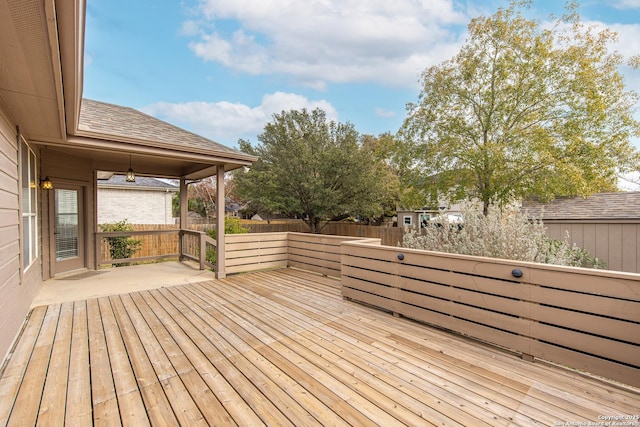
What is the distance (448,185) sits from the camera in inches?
407

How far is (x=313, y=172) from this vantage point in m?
13.5

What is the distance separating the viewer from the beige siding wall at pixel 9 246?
2.59 m

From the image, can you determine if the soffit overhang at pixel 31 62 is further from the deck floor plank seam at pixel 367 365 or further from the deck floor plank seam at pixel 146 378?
the deck floor plank seam at pixel 367 365

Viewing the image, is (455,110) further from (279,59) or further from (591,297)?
(591,297)

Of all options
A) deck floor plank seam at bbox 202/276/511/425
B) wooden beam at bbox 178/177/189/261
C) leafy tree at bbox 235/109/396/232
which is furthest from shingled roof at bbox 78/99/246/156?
leafy tree at bbox 235/109/396/232

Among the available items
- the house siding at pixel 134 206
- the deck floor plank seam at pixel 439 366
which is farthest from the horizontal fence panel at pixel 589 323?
the house siding at pixel 134 206

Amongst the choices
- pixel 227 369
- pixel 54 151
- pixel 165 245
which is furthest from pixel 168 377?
pixel 165 245

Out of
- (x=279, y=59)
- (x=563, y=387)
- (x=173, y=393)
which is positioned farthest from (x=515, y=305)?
(x=279, y=59)

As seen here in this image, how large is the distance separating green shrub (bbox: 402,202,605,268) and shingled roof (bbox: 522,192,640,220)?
5.00m

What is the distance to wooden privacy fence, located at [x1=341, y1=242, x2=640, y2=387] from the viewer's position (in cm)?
213

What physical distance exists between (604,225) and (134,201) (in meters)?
16.3

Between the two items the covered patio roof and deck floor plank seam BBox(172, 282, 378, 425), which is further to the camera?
deck floor plank seam BBox(172, 282, 378, 425)

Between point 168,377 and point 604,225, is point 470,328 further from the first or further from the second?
point 604,225

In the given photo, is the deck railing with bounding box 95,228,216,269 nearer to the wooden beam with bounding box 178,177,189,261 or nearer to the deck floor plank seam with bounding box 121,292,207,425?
the wooden beam with bounding box 178,177,189,261
